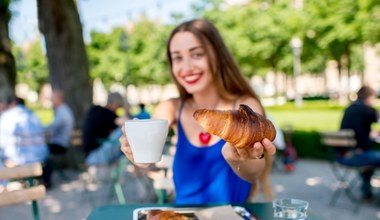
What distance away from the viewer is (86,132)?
7.03m

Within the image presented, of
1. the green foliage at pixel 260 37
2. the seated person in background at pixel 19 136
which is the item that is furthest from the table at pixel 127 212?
the green foliage at pixel 260 37

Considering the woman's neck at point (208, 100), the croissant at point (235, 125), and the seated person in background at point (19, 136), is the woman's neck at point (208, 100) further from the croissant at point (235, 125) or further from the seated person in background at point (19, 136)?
the seated person in background at point (19, 136)

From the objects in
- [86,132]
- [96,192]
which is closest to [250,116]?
[86,132]


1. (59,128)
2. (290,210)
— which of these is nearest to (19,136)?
(59,128)

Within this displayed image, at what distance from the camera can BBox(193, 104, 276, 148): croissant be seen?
112 centimetres

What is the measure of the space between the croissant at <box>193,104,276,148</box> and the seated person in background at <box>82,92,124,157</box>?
5.83 meters

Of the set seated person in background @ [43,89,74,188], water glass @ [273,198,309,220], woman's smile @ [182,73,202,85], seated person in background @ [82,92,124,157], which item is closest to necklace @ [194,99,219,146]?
woman's smile @ [182,73,202,85]

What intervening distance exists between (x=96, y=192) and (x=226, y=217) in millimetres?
6161

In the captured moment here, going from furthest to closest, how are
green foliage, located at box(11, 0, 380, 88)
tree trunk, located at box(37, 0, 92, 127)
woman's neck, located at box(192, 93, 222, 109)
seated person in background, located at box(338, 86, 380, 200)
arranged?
green foliage, located at box(11, 0, 380, 88) < tree trunk, located at box(37, 0, 92, 127) < seated person in background, located at box(338, 86, 380, 200) < woman's neck, located at box(192, 93, 222, 109)

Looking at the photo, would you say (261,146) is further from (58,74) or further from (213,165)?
(58,74)

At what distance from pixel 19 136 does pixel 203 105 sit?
545 cm

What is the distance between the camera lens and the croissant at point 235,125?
1123 mm

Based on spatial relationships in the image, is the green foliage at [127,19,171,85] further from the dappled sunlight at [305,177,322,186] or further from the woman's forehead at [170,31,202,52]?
the woman's forehead at [170,31,202,52]

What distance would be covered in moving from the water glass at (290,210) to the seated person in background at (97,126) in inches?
220
